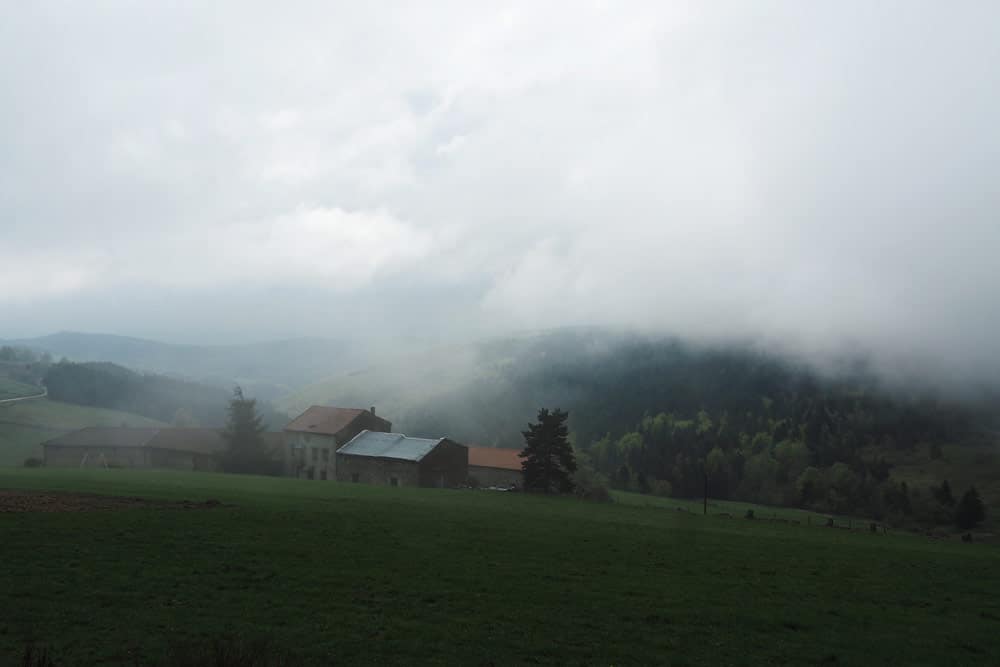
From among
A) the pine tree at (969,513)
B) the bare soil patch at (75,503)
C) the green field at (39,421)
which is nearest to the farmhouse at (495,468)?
the bare soil patch at (75,503)

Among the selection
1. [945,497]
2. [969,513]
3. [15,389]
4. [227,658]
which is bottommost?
[969,513]

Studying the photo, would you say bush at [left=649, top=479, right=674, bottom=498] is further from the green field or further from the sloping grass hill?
the sloping grass hill

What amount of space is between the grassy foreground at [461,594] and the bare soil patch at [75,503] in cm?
265

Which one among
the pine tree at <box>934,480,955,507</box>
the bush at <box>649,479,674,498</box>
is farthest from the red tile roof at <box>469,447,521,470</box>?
the pine tree at <box>934,480,955,507</box>

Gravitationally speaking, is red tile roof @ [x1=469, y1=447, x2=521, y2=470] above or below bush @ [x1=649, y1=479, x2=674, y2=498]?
above

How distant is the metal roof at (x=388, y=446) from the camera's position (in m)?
82.7

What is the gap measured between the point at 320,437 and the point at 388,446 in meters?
9.80

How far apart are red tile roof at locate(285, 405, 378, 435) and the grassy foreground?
54204 mm

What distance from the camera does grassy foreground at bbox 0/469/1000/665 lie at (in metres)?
16.1

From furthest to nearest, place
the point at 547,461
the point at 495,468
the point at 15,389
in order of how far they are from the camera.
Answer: the point at 15,389 → the point at 495,468 → the point at 547,461

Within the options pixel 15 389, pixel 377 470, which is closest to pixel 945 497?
pixel 377 470

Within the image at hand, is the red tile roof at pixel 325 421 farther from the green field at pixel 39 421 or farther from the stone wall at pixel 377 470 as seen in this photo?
the green field at pixel 39 421

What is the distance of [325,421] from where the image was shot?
9206cm

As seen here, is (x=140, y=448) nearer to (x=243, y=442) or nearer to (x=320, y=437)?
(x=243, y=442)
